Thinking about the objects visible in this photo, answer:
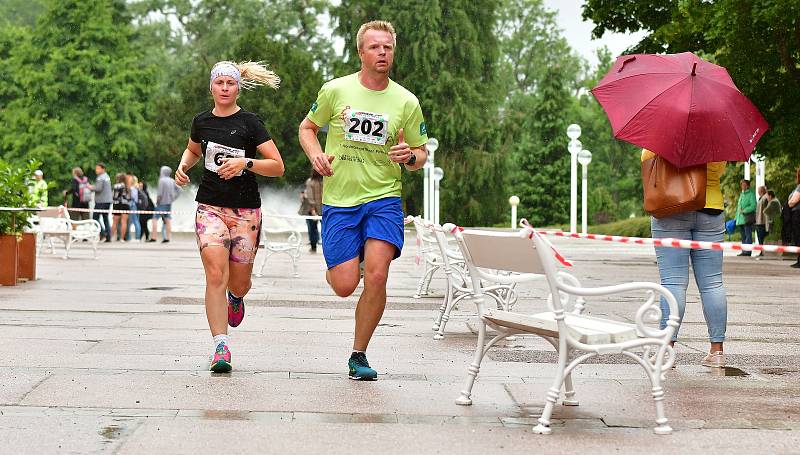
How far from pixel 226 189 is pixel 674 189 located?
283cm

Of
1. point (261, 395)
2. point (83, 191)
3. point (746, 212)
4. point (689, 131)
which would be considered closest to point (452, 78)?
point (83, 191)

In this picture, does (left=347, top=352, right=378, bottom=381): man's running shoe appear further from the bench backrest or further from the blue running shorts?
the bench backrest

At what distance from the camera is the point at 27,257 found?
16172 millimetres

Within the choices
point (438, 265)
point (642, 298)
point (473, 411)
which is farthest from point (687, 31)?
point (473, 411)

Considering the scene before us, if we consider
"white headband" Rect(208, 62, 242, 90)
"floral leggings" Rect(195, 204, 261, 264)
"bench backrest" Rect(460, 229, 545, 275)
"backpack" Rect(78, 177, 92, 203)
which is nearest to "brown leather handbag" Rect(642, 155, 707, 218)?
"bench backrest" Rect(460, 229, 545, 275)

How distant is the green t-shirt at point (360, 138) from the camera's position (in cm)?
751

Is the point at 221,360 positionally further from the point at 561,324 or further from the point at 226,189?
the point at 561,324

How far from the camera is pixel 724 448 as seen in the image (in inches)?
220

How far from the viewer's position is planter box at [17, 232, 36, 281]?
16094 mm

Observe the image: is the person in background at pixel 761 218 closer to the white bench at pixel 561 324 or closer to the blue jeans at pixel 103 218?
the blue jeans at pixel 103 218

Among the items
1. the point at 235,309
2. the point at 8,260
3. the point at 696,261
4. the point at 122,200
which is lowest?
the point at 235,309

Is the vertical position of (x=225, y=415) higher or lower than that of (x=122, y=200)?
lower

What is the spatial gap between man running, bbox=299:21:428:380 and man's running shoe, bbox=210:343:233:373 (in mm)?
760

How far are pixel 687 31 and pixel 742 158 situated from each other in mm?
18882
